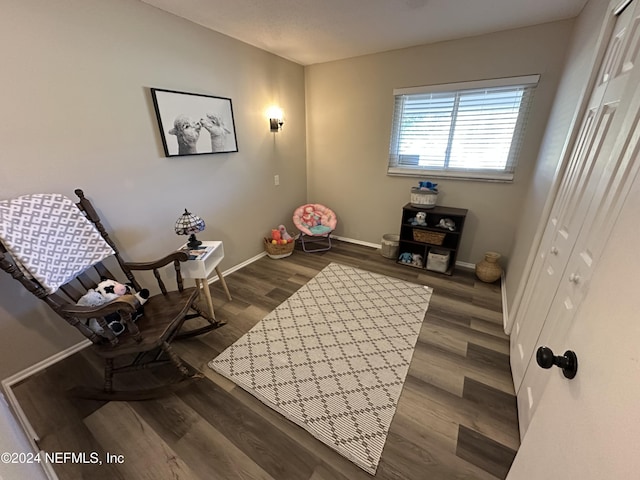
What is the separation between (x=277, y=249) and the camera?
3279mm

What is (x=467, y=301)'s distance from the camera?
2439 millimetres

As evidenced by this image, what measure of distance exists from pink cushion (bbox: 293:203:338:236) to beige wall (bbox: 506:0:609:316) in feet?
7.03

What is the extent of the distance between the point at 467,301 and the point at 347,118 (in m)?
2.60

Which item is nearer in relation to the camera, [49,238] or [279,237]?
[49,238]

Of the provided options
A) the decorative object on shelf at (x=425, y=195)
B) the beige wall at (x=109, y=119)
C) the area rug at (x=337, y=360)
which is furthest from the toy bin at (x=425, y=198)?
the beige wall at (x=109, y=119)

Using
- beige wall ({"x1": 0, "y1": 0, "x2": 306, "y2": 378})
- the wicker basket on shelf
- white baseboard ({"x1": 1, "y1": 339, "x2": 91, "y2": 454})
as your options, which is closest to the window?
the wicker basket on shelf

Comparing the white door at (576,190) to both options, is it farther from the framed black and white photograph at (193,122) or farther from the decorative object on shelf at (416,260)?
the framed black and white photograph at (193,122)

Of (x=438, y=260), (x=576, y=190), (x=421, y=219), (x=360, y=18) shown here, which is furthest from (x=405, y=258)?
(x=360, y=18)

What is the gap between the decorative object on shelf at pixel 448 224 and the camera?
2.81 metres

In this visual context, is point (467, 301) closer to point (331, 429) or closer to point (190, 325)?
point (331, 429)

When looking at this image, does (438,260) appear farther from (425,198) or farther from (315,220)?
(315,220)

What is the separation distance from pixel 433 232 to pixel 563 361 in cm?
238

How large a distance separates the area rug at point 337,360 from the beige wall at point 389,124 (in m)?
1.12
